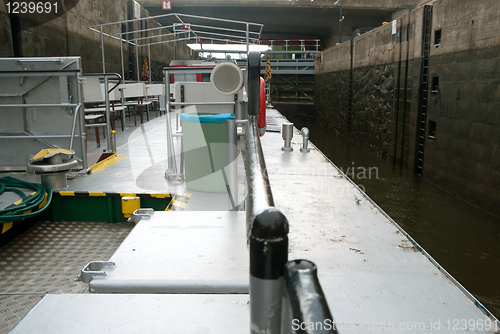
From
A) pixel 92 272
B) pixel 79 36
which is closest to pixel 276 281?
pixel 92 272

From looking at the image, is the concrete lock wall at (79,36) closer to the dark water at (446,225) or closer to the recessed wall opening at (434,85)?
the dark water at (446,225)

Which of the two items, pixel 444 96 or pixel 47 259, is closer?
pixel 47 259

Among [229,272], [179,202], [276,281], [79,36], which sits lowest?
[179,202]

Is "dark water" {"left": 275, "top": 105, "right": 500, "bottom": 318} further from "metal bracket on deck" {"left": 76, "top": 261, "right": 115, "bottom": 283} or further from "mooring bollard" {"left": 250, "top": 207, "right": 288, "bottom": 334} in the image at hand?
"mooring bollard" {"left": 250, "top": 207, "right": 288, "bottom": 334}

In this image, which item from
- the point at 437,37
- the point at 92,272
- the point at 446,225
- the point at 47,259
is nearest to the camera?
the point at 92,272

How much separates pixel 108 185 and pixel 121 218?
1.29 ft

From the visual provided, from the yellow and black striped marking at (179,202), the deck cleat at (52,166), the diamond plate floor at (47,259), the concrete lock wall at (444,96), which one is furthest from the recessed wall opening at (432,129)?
the deck cleat at (52,166)

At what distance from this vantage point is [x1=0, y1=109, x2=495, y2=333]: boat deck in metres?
1.28

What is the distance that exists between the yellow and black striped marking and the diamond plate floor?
547 millimetres

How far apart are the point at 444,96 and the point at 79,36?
28.5 feet

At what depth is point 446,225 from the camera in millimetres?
5934

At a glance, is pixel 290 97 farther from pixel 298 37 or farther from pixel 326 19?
pixel 298 37

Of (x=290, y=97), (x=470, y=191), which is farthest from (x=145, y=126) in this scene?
(x=290, y=97)

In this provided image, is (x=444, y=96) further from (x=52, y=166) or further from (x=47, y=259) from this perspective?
(x=47, y=259)
